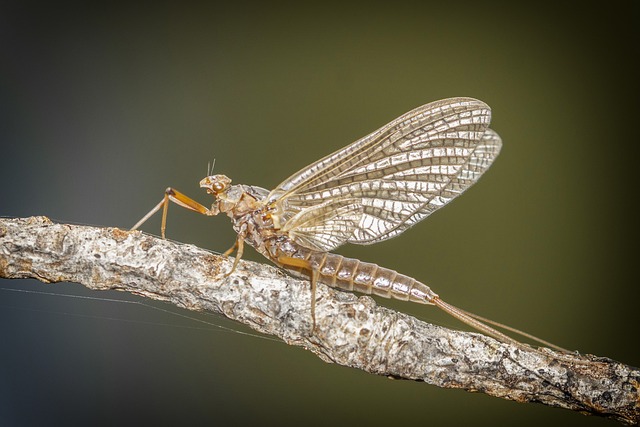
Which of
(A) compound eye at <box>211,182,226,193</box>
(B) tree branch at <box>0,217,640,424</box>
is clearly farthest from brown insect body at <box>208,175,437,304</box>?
(B) tree branch at <box>0,217,640,424</box>

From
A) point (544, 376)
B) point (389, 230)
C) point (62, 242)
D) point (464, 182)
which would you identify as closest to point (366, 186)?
point (389, 230)

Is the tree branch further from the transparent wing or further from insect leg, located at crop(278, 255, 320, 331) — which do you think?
the transparent wing

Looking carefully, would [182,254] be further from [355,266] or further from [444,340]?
[444,340]

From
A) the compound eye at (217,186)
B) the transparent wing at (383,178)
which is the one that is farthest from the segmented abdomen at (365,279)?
the compound eye at (217,186)

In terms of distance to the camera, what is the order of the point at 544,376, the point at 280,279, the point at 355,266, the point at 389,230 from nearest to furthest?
the point at 544,376 → the point at 280,279 → the point at 355,266 → the point at 389,230

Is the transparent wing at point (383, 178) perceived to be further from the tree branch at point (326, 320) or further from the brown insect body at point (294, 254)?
the tree branch at point (326, 320)

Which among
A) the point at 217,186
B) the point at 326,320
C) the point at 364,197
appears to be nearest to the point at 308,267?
the point at 326,320
